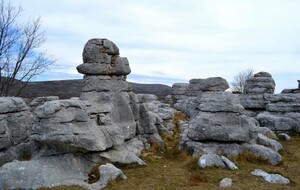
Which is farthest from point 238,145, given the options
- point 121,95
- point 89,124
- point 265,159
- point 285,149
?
point 89,124

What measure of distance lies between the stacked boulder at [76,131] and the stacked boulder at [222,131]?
216cm

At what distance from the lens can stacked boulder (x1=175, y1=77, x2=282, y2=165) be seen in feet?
42.8

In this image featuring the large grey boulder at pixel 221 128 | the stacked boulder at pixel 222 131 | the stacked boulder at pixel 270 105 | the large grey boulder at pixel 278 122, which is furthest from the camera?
the stacked boulder at pixel 270 105

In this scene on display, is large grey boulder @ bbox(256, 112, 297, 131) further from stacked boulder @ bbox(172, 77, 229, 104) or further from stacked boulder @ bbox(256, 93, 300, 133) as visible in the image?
stacked boulder @ bbox(172, 77, 229, 104)

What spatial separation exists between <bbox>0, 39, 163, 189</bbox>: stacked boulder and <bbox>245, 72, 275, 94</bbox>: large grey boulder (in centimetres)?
1219

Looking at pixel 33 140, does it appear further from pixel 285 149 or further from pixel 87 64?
Result: pixel 285 149

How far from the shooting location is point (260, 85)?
23.7 metres

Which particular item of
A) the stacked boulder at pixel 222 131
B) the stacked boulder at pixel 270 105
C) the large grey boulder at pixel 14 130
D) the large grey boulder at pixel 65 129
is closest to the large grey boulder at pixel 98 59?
the large grey boulder at pixel 65 129

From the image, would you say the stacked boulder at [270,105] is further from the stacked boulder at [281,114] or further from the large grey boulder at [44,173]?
the large grey boulder at [44,173]

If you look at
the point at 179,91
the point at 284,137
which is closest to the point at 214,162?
the point at 284,137

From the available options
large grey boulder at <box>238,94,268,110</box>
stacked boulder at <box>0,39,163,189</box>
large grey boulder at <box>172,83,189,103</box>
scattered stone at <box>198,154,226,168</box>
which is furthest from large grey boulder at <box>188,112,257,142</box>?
large grey boulder at <box>172,83,189,103</box>

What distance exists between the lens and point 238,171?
11133 mm

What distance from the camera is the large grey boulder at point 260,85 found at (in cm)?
2353

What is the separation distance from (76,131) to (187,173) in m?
3.46
